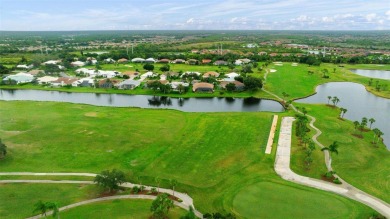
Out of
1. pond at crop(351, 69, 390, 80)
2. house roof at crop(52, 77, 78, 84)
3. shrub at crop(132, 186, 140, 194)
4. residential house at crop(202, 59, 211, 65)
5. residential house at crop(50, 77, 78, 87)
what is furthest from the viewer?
residential house at crop(202, 59, 211, 65)

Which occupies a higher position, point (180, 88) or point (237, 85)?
point (237, 85)

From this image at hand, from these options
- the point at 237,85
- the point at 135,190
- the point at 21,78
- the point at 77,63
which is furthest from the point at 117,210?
the point at 77,63

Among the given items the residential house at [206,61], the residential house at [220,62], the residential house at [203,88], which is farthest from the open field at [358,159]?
the residential house at [206,61]

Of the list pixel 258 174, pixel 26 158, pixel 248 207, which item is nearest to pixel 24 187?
pixel 26 158

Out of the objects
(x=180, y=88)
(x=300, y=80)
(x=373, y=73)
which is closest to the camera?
(x=180, y=88)

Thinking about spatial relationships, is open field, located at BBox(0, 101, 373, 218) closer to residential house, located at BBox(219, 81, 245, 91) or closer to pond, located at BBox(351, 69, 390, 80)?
residential house, located at BBox(219, 81, 245, 91)

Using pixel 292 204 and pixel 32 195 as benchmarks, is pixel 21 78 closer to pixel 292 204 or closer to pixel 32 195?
pixel 32 195

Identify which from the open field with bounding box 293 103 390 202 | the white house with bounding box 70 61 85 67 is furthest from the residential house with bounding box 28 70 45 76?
the open field with bounding box 293 103 390 202

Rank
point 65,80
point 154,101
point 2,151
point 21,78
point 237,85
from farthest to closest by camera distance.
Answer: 1. point 21,78
2. point 65,80
3. point 237,85
4. point 154,101
5. point 2,151
